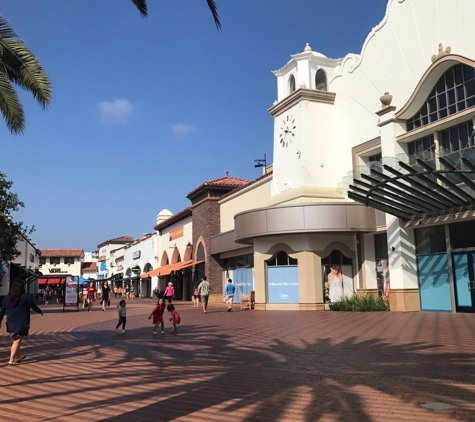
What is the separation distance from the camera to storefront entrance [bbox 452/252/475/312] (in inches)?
711

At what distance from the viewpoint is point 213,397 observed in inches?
266

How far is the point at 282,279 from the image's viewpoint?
79.4 feet

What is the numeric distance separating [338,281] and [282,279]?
8.55 feet

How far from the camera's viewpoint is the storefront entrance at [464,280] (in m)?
18.1

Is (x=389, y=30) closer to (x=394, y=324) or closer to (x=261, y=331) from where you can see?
(x=394, y=324)

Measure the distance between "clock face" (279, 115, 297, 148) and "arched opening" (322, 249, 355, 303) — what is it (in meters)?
6.25

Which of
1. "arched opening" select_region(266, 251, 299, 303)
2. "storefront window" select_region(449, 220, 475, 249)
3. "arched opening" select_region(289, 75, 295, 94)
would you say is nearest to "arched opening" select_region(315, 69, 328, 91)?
"arched opening" select_region(289, 75, 295, 94)

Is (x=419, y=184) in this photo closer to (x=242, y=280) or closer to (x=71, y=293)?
(x=242, y=280)

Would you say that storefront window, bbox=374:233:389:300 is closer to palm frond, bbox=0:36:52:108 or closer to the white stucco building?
the white stucco building

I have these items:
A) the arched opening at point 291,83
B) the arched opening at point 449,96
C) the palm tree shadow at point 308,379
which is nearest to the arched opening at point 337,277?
the arched opening at point 449,96

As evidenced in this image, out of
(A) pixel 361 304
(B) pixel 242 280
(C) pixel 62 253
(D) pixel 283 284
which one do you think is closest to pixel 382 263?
(A) pixel 361 304

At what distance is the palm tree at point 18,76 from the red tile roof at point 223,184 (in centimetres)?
2177

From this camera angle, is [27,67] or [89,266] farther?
[89,266]

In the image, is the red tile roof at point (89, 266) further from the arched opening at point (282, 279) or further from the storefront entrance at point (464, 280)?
the storefront entrance at point (464, 280)
